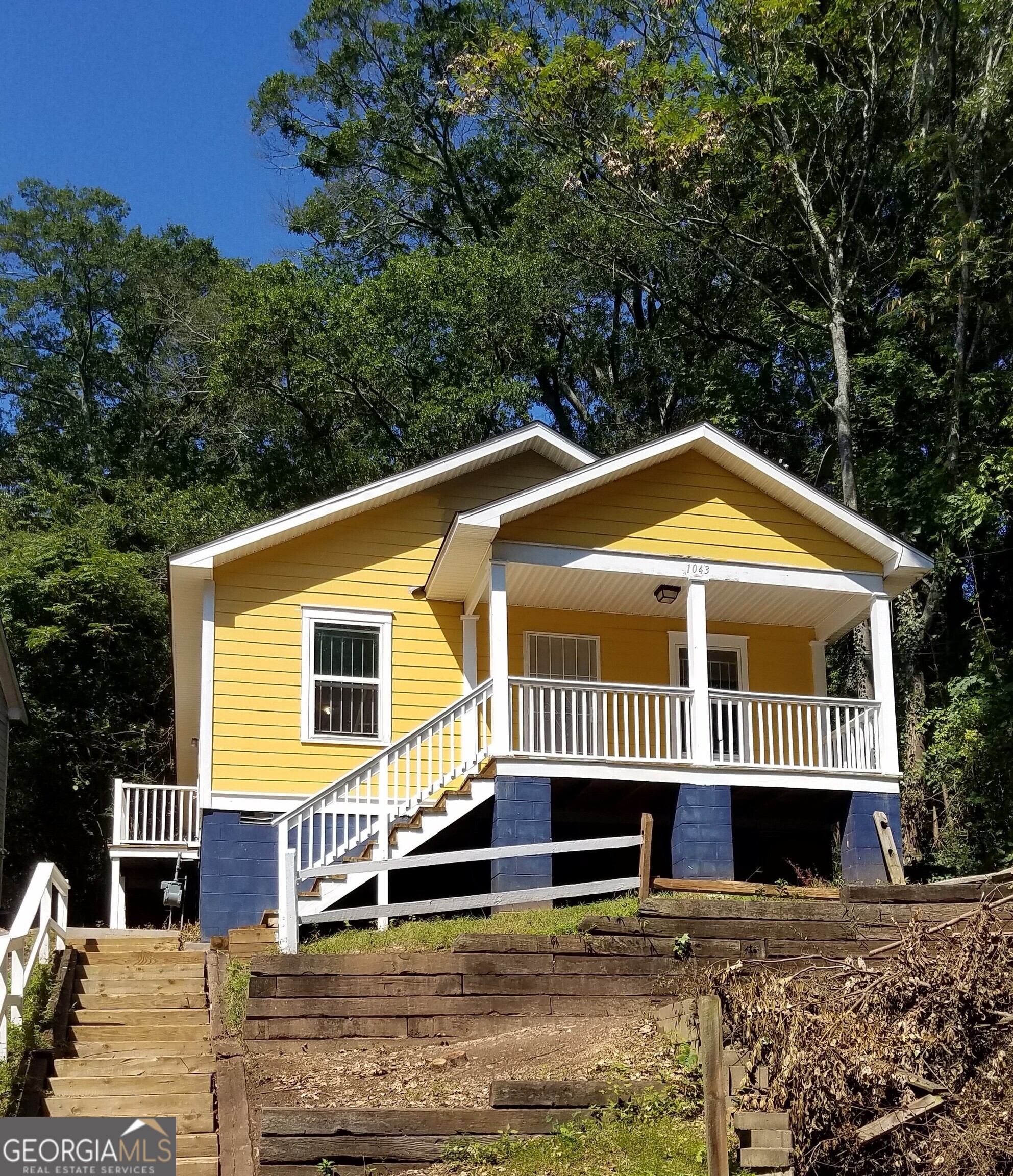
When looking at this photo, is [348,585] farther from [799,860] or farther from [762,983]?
[762,983]

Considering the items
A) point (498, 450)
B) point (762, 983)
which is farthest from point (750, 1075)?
point (498, 450)

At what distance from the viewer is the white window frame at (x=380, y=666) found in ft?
61.3

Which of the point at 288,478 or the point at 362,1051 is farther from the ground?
the point at 288,478

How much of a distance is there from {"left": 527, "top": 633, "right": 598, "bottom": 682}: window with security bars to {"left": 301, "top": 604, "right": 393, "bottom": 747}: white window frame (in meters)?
2.05

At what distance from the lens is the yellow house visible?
17328 millimetres

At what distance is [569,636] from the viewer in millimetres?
20141

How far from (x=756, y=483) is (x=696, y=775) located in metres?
3.97

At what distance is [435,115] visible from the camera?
41844 mm

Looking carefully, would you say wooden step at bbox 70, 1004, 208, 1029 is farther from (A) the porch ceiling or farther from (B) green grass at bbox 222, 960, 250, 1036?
(A) the porch ceiling

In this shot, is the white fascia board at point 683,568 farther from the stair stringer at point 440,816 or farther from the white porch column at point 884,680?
the stair stringer at point 440,816

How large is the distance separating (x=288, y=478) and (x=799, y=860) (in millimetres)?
17632

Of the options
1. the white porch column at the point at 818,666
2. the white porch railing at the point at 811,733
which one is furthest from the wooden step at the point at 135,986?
the white porch column at the point at 818,666

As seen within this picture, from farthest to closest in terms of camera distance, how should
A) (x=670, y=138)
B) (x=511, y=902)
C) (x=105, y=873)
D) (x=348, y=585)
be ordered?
1. (x=105, y=873)
2. (x=670, y=138)
3. (x=348, y=585)
4. (x=511, y=902)

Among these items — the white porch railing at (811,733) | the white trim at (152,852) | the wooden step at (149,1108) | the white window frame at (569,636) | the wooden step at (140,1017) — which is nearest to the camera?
the wooden step at (149,1108)
